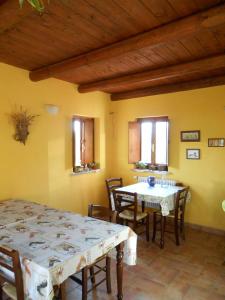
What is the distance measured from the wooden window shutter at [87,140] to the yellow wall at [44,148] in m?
0.22

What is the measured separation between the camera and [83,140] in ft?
14.7

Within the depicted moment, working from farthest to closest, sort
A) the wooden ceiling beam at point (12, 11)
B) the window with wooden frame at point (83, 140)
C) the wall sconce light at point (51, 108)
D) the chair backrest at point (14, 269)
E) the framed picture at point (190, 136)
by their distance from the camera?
1. the window with wooden frame at point (83, 140)
2. the framed picture at point (190, 136)
3. the wall sconce light at point (51, 108)
4. the wooden ceiling beam at point (12, 11)
5. the chair backrest at point (14, 269)

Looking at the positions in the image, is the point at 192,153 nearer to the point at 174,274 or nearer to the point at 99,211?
the point at 174,274

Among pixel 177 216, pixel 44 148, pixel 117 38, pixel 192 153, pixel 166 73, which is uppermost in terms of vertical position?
pixel 117 38

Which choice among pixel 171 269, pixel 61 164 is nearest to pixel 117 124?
pixel 61 164

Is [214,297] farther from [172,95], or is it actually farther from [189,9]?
[172,95]

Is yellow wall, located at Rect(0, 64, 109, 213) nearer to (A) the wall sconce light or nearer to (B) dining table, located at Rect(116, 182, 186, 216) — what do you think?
(A) the wall sconce light

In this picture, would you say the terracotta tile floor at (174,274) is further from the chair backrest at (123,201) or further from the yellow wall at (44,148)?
the yellow wall at (44,148)

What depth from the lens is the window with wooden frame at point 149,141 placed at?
14.2ft

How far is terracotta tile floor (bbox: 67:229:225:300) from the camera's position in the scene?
2.26 m

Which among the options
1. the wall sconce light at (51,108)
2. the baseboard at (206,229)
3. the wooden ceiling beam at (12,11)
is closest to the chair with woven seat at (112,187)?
the baseboard at (206,229)

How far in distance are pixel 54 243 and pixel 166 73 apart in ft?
8.37

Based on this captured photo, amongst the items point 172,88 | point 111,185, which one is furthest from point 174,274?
point 172,88

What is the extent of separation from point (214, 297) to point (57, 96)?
334 cm
